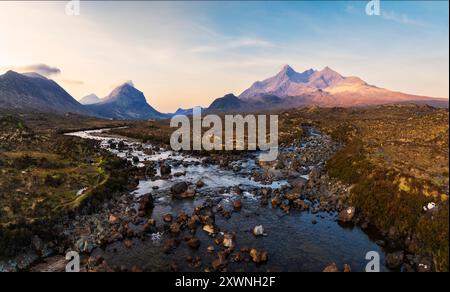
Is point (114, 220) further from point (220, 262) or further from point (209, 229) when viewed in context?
point (220, 262)

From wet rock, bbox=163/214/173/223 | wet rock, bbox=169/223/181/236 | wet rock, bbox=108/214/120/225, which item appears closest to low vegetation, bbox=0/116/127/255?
wet rock, bbox=108/214/120/225

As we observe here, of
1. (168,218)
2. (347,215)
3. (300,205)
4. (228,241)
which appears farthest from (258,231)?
(347,215)

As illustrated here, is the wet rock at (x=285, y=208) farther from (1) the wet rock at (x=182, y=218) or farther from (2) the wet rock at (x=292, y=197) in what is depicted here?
(1) the wet rock at (x=182, y=218)

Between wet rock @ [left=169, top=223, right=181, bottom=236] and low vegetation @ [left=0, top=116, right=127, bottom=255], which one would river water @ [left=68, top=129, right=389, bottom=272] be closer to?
wet rock @ [left=169, top=223, right=181, bottom=236]

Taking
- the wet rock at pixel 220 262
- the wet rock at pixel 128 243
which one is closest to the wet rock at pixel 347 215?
the wet rock at pixel 220 262
